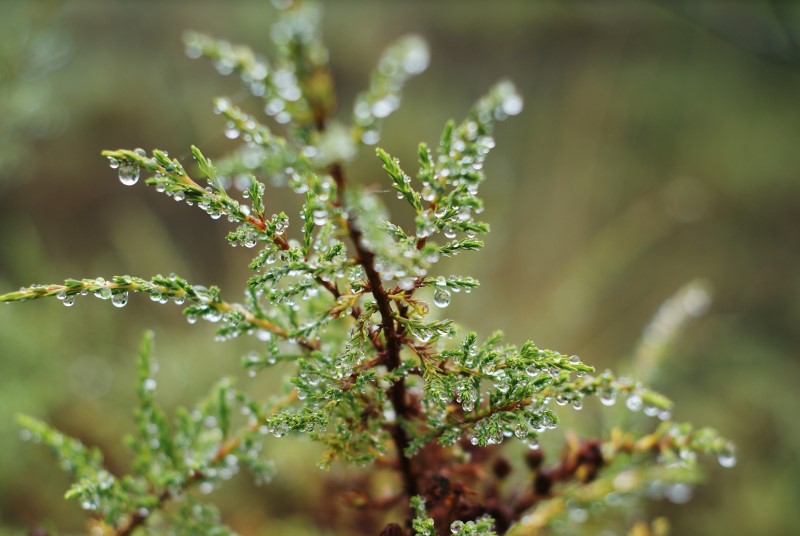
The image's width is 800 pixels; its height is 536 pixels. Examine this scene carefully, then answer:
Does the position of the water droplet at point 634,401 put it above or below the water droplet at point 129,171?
below

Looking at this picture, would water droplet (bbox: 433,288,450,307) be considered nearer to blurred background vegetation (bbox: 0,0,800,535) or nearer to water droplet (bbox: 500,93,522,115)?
water droplet (bbox: 500,93,522,115)

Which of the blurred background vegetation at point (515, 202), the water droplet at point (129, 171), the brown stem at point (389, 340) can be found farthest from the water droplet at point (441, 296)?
the blurred background vegetation at point (515, 202)

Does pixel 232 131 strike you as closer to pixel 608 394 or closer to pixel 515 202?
pixel 608 394

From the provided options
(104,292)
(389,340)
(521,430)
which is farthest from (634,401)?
(104,292)

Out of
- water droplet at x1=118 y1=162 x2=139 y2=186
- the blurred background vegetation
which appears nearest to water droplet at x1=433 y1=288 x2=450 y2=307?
water droplet at x1=118 y1=162 x2=139 y2=186

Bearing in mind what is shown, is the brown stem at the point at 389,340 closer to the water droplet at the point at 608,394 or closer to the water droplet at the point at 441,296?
the water droplet at the point at 441,296

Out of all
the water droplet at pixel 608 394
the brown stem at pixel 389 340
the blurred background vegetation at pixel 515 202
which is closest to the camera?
the brown stem at pixel 389 340

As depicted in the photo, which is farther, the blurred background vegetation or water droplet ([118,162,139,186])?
the blurred background vegetation

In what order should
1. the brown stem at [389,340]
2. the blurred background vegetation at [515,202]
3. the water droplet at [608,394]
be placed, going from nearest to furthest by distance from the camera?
the brown stem at [389,340], the water droplet at [608,394], the blurred background vegetation at [515,202]

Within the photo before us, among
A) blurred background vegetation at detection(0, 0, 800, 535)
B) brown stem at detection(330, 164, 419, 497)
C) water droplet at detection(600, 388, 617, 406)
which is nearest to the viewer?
brown stem at detection(330, 164, 419, 497)
